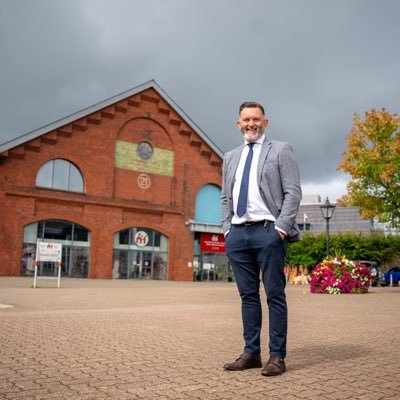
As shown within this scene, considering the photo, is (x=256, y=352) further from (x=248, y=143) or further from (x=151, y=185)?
(x=151, y=185)

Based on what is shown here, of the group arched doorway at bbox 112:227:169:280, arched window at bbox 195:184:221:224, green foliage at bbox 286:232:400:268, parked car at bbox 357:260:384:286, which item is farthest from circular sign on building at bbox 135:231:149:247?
parked car at bbox 357:260:384:286

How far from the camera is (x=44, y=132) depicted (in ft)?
102

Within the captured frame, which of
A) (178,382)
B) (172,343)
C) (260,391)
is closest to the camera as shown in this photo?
(260,391)

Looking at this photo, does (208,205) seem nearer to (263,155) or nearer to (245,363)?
(263,155)

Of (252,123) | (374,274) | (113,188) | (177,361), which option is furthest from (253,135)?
(113,188)

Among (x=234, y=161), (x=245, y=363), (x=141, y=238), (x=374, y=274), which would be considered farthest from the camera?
(x=141, y=238)

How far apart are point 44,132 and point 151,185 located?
8328 mm

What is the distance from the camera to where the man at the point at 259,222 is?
3.96 metres

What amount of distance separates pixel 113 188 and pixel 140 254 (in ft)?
16.2

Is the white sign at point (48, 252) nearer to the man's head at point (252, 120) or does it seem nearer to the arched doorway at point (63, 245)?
the arched doorway at point (63, 245)

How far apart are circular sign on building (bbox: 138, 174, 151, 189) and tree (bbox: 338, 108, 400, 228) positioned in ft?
53.4

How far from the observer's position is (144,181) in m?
35.2

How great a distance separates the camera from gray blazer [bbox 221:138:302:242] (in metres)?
3.95

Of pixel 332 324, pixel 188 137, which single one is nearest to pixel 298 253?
pixel 188 137
